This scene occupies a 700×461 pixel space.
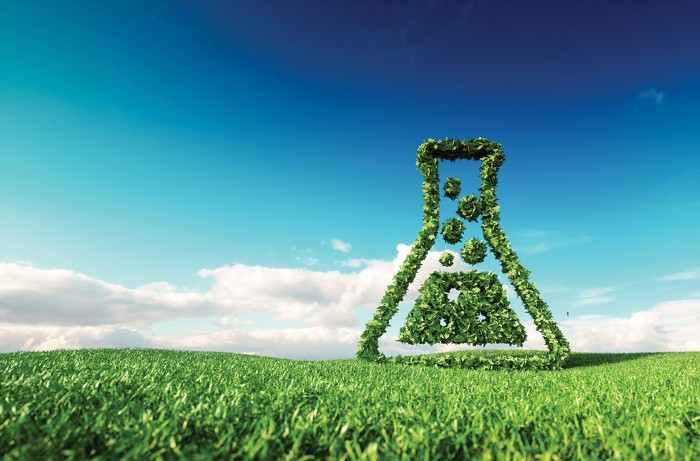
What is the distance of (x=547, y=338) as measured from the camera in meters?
13.2

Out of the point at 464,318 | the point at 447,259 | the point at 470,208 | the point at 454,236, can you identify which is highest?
the point at 470,208

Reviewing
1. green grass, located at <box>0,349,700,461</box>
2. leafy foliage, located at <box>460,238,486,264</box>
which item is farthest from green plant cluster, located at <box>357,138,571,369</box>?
green grass, located at <box>0,349,700,461</box>

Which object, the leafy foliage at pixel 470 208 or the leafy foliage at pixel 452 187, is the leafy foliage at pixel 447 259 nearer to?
the leafy foliage at pixel 470 208

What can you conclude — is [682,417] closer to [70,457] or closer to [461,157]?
[70,457]

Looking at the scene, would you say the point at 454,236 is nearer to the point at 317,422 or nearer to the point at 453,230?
the point at 453,230

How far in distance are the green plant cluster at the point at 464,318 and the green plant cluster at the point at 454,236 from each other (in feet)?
1.97

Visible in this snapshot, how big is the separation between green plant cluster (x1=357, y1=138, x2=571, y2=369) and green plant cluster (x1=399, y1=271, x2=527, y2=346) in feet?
1.97

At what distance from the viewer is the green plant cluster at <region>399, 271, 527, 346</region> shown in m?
13.3

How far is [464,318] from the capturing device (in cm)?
1348

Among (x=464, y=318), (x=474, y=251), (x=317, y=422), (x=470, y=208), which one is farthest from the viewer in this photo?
(x=470, y=208)

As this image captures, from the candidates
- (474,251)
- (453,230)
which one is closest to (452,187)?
(453,230)

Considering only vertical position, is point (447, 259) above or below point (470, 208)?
below

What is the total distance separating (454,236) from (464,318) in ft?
8.72

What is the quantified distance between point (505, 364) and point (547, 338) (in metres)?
1.62
